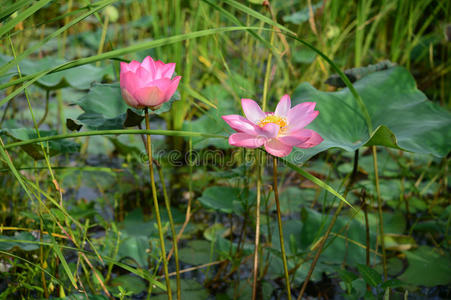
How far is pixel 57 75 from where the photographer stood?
1.35m

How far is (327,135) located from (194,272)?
491 millimetres

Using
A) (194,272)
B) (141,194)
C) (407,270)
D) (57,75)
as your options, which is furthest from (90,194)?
(407,270)

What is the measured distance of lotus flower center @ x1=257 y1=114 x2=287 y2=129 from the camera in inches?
25.4

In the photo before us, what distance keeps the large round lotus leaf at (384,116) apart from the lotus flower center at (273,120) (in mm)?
90

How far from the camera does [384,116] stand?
3.13ft

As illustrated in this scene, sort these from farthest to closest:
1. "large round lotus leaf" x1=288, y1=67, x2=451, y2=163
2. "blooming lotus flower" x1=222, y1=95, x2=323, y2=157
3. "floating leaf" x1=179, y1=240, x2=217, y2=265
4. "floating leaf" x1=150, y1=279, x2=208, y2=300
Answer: "floating leaf" x1=179, y1=240, x2=217, y2=265 → "floating leaf" x1=150, y1=279, x2=208, y2=300 → "large round lotus leaf" x1=288, y1=67, x2=451, y2=163 → "blooming lotus flower" x1=222, y1=95, x2=323, y2=157

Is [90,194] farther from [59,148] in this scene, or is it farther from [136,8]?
[136,8]

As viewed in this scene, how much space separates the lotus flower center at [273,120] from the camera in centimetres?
64

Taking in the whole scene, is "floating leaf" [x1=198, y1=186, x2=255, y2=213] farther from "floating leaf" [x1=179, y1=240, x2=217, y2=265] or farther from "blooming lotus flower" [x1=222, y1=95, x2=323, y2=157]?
"blooming lotus flower" [x1=222, y1=95, x2=323, y2=157]

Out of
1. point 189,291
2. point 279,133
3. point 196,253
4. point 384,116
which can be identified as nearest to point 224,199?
point 196,253

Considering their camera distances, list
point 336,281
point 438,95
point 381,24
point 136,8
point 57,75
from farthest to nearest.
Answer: point 136,8, point 381,24, point 438,95, point 57,75, point 336,281

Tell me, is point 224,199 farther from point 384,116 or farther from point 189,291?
point 384,116

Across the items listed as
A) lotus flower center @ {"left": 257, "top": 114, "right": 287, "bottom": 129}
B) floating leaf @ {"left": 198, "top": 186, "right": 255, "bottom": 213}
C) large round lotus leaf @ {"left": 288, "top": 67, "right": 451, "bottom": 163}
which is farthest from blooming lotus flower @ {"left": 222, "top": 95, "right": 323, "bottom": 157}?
floating leaf @ {"left": 198, "top": 186, "right": 255, "bottom": 213}

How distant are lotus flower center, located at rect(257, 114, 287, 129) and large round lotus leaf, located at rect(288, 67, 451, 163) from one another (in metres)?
0.09
